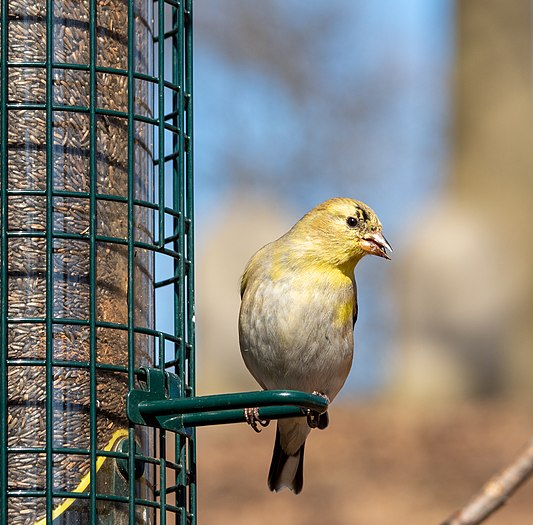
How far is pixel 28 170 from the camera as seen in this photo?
586 cm

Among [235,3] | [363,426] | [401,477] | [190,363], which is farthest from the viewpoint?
[235,3]

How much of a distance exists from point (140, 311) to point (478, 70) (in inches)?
617

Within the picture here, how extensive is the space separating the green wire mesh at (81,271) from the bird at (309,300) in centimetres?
109

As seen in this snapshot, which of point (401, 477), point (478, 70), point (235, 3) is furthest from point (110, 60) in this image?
point (235, 3)

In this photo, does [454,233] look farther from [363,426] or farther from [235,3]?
[235,3]

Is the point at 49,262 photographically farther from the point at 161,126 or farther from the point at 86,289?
the point at 161,126

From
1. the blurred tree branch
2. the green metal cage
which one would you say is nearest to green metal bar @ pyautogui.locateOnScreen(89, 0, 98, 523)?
the green metal cage

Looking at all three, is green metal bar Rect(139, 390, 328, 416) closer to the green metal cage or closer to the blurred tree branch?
the green metal cage

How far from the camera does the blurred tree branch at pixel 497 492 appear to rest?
545cm

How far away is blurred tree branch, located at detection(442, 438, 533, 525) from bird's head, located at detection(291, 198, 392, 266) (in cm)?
202

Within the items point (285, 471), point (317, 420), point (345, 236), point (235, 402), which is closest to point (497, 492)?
point (235, 402)

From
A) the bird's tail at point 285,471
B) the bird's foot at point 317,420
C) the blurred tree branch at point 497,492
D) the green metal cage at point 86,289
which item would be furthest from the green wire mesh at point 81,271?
the bird's tail at point 285,471

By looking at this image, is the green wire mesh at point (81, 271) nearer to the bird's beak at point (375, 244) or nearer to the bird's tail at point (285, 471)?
the bird's beak at point (375, 244)

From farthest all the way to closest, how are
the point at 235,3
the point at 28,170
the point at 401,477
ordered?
the point at 235,3
the point at 401,477
the point at 28,170
